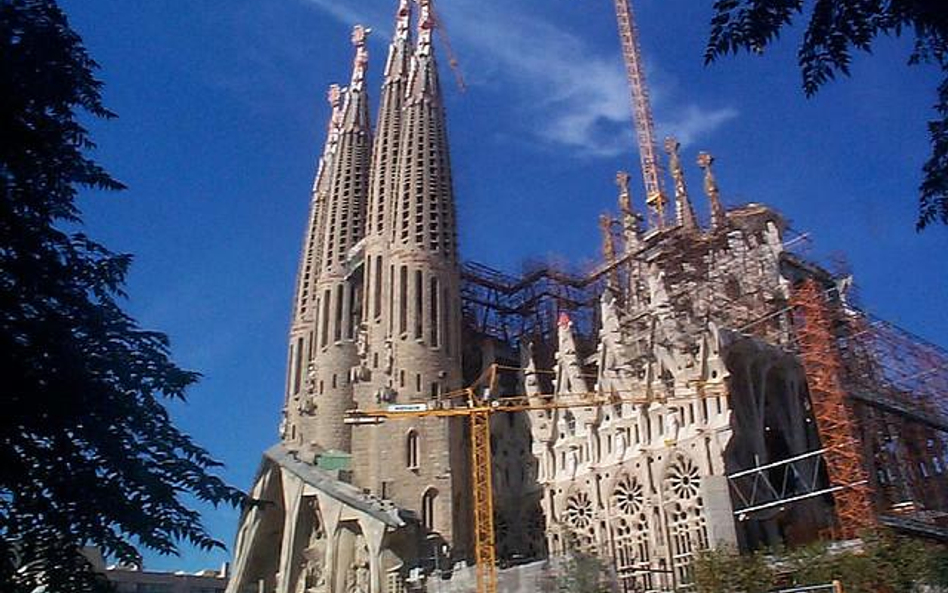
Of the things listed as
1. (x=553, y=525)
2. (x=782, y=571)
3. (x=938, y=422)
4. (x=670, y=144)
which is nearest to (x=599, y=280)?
(x=670, y=144)

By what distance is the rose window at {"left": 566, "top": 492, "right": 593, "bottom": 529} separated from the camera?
48.1 metres

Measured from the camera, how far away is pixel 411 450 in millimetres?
50062

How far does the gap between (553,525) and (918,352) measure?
2127 cm

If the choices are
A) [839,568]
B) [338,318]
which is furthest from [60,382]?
[338,318]

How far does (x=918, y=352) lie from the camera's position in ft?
158

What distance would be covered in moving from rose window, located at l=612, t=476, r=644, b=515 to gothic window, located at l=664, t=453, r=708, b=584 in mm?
2123

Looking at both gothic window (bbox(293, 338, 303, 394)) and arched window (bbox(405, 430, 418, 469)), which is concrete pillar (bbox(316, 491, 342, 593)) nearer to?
arched window (bbox(405, 430, 418, 469))

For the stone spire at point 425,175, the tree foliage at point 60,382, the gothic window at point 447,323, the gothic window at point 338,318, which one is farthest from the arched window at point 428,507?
the tree foliage at point 60,382

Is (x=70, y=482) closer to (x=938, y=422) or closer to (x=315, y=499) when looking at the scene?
(x=315, y=499)

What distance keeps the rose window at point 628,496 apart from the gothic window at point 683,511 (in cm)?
212

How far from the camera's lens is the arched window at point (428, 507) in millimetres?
48219

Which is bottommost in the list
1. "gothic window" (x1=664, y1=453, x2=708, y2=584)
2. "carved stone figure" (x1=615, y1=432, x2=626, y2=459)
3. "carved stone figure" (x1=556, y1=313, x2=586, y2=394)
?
"gothic window" (x1=664, y1=453, x2=708, y2=584)

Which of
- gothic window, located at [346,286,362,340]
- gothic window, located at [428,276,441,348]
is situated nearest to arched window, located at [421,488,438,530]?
gothic window, located at [428,276,441,348]

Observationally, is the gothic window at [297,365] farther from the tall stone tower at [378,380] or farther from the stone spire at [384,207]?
the stone spire at [384,207]
